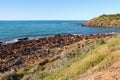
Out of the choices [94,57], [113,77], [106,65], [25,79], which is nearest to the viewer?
[113,77]

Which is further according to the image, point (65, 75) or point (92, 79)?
point (65, 75)

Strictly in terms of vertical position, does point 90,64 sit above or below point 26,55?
above

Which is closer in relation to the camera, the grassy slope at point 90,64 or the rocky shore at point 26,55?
the grassy slope at point 90,64

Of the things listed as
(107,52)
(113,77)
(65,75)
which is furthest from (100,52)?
(113,77)

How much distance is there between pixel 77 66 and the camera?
45.2 ft

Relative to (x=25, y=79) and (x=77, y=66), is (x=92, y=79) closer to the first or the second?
(x=77, y=66)

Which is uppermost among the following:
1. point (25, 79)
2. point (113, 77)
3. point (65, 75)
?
point (113, 77)

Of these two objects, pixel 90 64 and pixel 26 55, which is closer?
pixel 90 64

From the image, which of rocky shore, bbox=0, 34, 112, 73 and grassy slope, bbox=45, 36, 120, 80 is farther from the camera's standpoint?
rocky shore, bbox=0, 34, 112, 73

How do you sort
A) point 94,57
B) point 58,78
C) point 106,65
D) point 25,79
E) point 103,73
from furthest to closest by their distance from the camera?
point 25,79 → point 94,57 → point 58,78 → point 106,65 → point 103,73

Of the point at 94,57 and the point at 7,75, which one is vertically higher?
the point at 94,57

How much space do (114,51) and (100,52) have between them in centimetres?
86

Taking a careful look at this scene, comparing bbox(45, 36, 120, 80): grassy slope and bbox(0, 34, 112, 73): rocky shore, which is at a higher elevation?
bbox(45, 36, 120, 80): grassy slope

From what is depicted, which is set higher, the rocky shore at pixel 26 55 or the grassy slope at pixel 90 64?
the grassy slope at pixel 90 64
